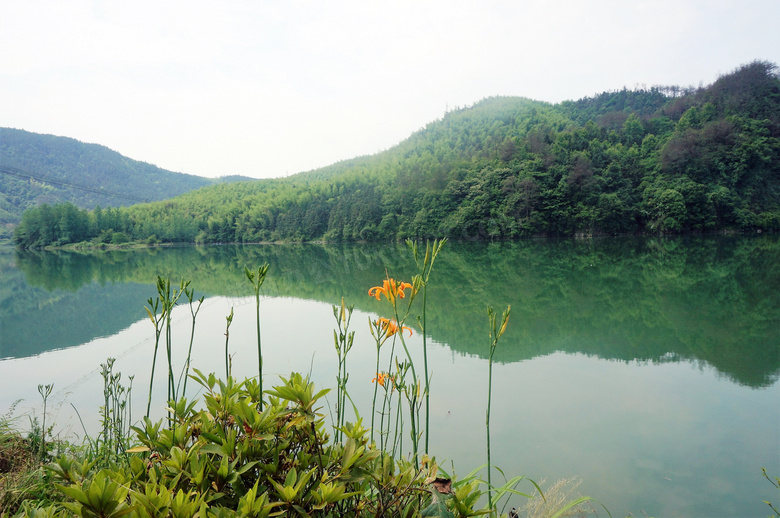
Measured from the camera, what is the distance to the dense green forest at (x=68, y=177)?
217ft

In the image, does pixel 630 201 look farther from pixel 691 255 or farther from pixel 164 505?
pixel 164 505

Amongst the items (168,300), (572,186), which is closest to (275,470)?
(168,300)

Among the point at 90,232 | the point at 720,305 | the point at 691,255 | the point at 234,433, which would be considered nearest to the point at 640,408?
the point at 234,433

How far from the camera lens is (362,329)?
20.4ft

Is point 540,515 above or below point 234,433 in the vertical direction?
below

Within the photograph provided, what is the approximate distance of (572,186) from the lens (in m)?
29.1

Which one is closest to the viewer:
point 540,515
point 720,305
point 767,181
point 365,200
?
point 540,515

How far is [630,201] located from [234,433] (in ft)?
106

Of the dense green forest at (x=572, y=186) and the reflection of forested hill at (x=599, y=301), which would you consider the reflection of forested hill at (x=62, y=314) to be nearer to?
the reflection of forested hill at (x=599, y=301)

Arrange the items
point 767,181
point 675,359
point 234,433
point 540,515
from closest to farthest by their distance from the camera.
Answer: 1. point 234,433
2. point 540,515
3. point 675,359
4. point 767,181

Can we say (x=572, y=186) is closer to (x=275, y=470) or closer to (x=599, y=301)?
(x=599, y=301)

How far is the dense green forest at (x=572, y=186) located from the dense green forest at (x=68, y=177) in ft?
97.2

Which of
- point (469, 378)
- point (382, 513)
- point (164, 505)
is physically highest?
point (164, 505)

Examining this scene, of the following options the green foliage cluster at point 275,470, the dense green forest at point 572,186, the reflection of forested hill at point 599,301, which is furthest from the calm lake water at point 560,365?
the dense green forest at point 572,186
